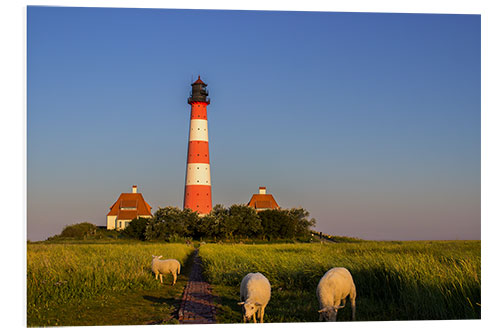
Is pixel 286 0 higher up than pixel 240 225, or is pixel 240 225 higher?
pixel 286 0

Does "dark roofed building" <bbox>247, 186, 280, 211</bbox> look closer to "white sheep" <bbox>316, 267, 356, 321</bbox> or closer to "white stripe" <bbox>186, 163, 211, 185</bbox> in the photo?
"white stripe" <bbox>186, 163, 211, 185</bbox>

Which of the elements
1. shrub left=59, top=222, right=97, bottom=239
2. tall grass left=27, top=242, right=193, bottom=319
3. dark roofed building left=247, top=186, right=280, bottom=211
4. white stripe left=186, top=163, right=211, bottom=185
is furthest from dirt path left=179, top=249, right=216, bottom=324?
dark roofed building left=247, top=186, right=280, bottom=211

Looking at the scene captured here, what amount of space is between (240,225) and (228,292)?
3409cm

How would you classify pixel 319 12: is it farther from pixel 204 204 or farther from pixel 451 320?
pixel 204 204

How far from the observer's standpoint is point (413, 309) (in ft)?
35.1

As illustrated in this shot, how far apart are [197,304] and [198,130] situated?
34514 millimetres

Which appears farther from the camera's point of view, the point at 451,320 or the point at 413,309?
the point at 413,309

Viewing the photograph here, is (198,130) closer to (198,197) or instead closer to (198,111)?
(198,111)

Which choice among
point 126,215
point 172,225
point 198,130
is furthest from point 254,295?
point 126,215

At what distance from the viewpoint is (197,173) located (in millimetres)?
44562

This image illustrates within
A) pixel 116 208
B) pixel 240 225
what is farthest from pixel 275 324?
pixel 116 208

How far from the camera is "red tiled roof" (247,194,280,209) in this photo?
5978 centimetres
